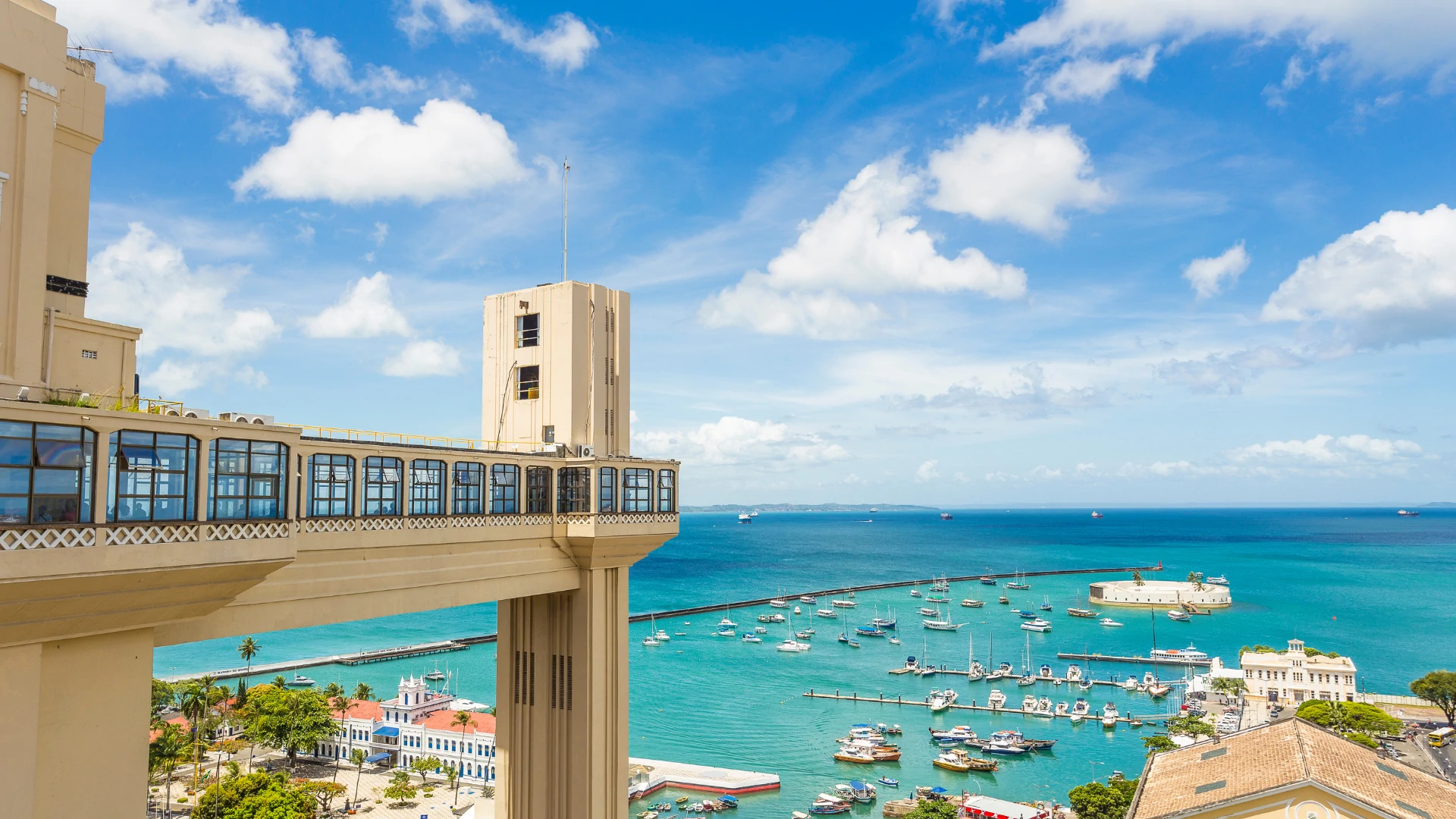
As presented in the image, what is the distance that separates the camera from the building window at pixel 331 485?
56.9 feet

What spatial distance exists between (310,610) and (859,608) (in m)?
146

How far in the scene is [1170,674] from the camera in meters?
104

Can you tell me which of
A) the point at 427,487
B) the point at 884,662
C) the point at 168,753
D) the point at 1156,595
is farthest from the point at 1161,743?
the point at 1156,595

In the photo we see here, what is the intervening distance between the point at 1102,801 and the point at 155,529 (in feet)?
174

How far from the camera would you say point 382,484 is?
1900 cm

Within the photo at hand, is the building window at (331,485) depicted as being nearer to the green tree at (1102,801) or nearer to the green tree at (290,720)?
the green tree at (1102,801)

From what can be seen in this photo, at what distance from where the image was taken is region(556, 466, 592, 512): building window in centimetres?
2383

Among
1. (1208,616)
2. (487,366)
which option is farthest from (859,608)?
(487,366)

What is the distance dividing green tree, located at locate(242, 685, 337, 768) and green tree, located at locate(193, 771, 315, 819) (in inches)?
689

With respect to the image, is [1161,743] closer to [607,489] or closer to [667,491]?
[667,491]

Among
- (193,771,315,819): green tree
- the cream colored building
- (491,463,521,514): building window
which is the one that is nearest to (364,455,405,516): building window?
the cream colored building

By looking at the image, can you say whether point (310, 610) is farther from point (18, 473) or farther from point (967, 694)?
point (967, 694)

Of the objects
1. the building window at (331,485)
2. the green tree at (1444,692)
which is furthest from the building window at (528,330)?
the green tree at (1444,692)

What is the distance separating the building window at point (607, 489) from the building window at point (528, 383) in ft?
13.1
